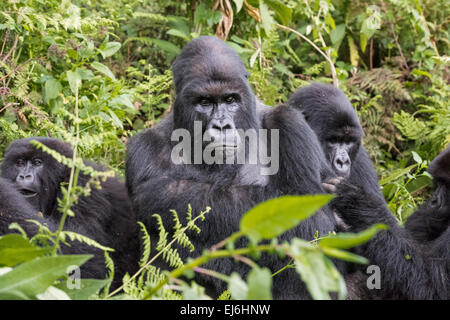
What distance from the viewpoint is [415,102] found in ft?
19.7

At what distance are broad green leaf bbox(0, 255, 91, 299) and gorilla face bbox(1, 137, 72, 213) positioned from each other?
1873mm

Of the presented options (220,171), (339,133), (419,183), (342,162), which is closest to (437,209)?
(342,162)

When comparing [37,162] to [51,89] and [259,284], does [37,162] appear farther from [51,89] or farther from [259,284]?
[259,284]

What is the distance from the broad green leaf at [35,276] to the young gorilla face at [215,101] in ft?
5.09

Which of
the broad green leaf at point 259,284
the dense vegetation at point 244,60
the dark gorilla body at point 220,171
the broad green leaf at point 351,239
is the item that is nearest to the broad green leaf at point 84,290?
the broad green leaf at point 259,284

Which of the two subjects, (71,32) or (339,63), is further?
(339,63)

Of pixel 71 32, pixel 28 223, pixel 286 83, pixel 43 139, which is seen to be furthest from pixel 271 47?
pixel 28 223

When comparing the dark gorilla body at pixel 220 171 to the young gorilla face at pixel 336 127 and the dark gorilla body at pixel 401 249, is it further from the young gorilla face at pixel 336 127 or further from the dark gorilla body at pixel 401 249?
the young gorilla face at pixel 336 127

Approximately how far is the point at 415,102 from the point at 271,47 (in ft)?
4.99

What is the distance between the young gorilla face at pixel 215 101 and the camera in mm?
3279

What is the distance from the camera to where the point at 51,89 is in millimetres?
4184

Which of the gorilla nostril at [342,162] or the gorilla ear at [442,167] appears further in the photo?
the gorilla nostril at [342,162]
